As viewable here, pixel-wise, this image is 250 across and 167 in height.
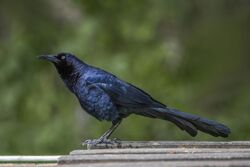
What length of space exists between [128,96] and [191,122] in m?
0.59

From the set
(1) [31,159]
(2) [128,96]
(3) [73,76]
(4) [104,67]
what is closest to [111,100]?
(2) [128,96]

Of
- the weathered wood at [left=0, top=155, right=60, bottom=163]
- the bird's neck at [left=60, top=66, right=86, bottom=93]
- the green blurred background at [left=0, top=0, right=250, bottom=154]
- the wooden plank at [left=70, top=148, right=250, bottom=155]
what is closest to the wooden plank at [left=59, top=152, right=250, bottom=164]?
the wooden plank at [left=70, top=148, right=250, bottom=155]

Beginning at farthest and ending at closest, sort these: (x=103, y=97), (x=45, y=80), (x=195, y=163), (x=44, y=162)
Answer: (x=45, y=80)
(x=103, y=97)
(x=44, y=162)
(x=195, y=163)

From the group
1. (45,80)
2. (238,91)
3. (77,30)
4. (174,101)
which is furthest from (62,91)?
(238,91)

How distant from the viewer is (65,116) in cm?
1266

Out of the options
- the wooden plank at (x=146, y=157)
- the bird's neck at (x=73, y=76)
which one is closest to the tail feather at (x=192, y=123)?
the bird's neck at (x=73, y=76)

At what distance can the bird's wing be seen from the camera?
261 inches

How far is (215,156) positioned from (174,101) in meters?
7.00

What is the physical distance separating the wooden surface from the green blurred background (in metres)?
5.79

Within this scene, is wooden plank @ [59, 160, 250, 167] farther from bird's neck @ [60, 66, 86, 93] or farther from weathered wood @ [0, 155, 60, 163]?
bird's neck @ [60, 66, 86, 93]

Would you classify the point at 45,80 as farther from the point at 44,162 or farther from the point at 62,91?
the point at 44,162

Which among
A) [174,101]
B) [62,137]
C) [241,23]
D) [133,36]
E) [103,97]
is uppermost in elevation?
[241,23]

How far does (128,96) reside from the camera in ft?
21.9

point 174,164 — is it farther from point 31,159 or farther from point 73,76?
point 73,76
